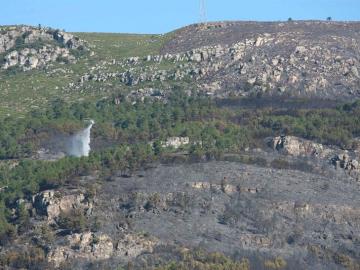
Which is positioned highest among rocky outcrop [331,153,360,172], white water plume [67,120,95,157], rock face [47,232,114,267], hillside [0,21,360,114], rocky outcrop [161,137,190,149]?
hillside [0,21,360,114]

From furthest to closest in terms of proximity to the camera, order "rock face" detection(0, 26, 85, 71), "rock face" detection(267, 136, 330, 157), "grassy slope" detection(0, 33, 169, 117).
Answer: "rock face" detection(0, 26, 85, 71)
"grassy slope" detection(0, 33, 169, 117)
"rock face" detection(267, 136, 330, 157)

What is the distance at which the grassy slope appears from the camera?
159125 millimetres

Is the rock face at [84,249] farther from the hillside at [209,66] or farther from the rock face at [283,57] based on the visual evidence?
the rock face at [283,57]

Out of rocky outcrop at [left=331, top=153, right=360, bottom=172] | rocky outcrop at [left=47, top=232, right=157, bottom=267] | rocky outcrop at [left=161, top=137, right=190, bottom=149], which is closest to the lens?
rocky outcrop at [left=47, top=232, right=157, bottom=267]

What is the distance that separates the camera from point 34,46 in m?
175

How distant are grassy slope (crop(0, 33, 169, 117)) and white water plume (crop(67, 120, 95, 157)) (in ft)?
50.8

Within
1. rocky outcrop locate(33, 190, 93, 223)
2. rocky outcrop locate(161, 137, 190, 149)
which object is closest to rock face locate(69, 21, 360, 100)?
rocky outcrop locate(161, 137, 190, 149)

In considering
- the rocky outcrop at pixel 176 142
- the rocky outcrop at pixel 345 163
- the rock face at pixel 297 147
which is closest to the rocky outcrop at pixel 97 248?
the rocky outcrop at pixel 176 142

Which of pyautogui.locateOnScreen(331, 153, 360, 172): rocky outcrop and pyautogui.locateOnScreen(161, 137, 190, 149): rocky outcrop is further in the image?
pyautogui.locateOnScreen(161, 137, 190, 149): rocky outcrop

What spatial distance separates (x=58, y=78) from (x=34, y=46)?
28.1 feet

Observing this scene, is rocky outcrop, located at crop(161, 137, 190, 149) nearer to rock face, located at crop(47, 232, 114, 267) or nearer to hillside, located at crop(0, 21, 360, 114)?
hillside, located at crop(0, 21, 360, 114)

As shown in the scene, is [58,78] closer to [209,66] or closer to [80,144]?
[209,66]

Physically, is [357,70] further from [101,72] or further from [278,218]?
[278,218]

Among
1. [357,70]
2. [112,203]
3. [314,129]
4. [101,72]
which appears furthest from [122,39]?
[112,203]
